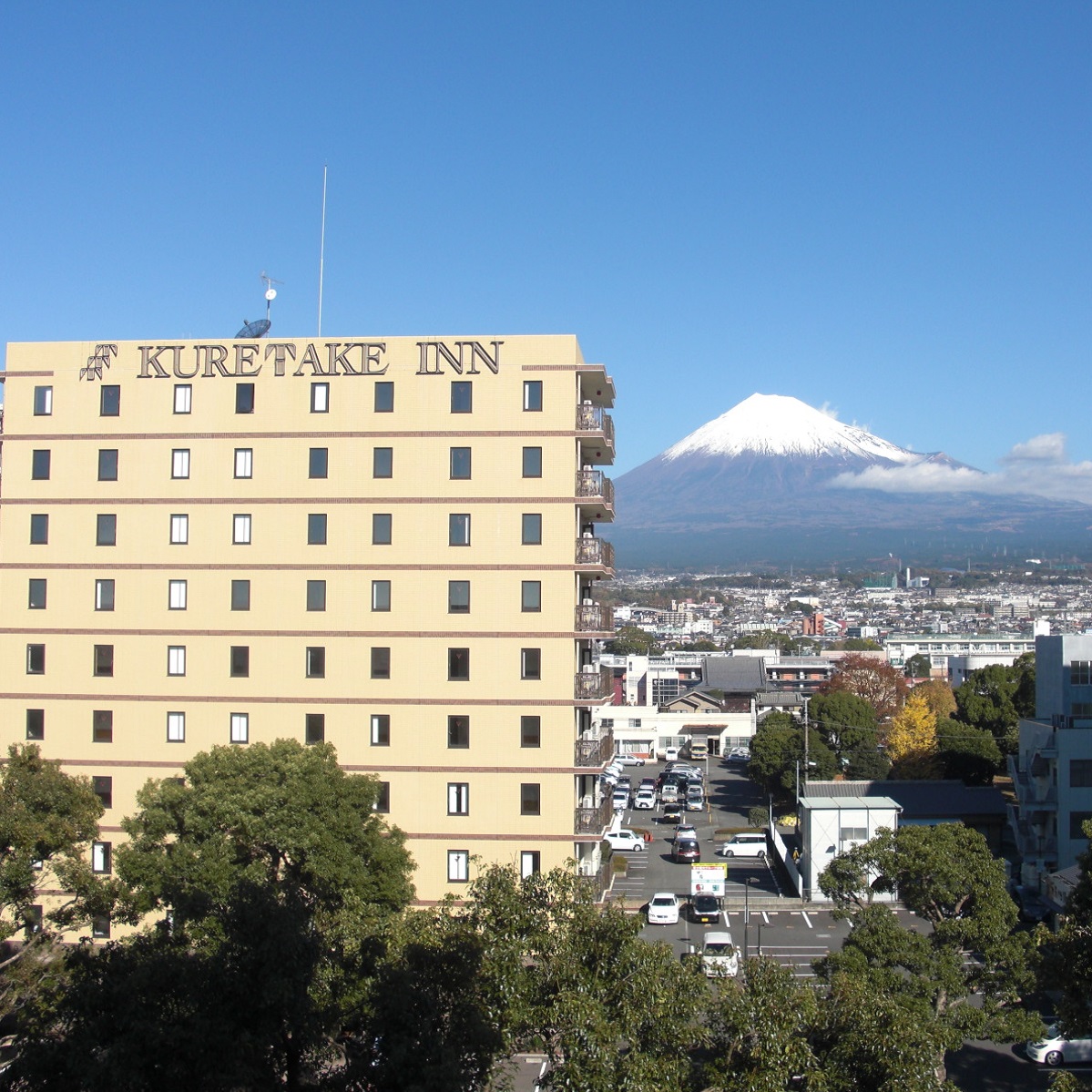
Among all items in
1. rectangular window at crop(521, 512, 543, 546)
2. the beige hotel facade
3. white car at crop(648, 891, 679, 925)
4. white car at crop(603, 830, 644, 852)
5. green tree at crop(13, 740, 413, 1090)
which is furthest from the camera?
white car at crop(603, 830, 644, 852)

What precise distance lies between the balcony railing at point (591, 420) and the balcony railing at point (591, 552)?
8.04 ft

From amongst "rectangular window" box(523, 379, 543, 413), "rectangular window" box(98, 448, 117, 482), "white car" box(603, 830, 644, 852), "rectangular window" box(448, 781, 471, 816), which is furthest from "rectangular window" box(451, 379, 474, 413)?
"white car" box(603, 830, 644, 852)

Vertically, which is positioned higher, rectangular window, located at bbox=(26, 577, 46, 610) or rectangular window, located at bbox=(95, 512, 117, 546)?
rectangular window, located at bbox=(95, 512, 117, 546)

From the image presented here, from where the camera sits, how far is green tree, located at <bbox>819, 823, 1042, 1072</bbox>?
1773 centimetres

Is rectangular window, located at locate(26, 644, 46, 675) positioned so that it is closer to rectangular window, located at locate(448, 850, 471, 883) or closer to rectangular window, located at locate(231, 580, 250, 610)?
rectangular window, located at locate(231, 580, 250, 610)

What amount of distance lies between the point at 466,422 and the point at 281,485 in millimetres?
4558

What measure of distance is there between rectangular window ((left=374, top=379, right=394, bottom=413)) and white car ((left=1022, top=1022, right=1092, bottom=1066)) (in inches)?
726

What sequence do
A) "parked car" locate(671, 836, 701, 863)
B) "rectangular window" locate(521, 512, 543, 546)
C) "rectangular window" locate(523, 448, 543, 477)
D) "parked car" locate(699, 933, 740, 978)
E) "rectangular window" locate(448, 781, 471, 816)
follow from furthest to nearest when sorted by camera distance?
"parked car" locate(671, 836, 701, 863) < "rectangular window" locate(523, 448, 543, 477) < "rectangular window" locate(521, 512, 543, 546) < "rectangular window" locate(448, 781, 471, 816) < "parked car" locate(699, 933, 740, 978)

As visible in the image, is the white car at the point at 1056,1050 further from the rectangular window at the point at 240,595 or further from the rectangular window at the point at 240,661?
the rectangular window at the point at 240,595

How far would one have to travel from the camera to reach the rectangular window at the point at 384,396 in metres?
26.0

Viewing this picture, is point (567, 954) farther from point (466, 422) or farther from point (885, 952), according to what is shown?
point (466, 422)

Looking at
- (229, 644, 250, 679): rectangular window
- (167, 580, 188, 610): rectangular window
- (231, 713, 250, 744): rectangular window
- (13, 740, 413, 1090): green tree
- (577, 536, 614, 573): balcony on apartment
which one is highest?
(577, 536, 614, 573): balcony on apartment

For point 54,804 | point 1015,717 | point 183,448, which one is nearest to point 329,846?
point 54,804

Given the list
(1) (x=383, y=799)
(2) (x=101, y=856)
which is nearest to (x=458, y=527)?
(1) (x=383, y=799)
